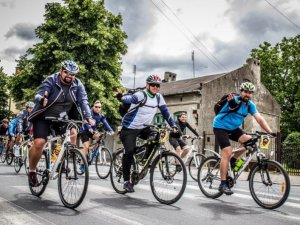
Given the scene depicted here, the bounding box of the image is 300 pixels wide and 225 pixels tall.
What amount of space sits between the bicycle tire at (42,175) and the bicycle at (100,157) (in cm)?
386

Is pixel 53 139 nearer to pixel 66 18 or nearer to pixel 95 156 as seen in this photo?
pixel 95 156

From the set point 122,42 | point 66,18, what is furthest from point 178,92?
point 66,18

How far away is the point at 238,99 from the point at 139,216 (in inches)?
113

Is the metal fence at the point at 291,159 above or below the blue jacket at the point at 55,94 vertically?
below

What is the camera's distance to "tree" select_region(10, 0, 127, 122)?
28.7 m

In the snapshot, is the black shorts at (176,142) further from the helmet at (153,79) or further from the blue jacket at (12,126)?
the blue jacket at (12,126)

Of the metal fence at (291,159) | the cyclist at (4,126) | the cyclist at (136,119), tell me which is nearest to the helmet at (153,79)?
the cyclist at (136,119)

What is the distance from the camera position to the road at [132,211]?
438cm

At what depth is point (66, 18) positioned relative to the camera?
29.1m

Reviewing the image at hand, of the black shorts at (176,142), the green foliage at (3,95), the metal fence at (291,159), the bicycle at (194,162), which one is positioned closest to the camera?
the bicycle at (194,162)

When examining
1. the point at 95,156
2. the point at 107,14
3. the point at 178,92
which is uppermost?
the point at 107,14

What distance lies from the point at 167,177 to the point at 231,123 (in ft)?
5.08

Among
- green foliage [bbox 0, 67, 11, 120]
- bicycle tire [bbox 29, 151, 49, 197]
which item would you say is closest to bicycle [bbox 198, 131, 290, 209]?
bicycle tire [bbox 29, 151, 49, 197]

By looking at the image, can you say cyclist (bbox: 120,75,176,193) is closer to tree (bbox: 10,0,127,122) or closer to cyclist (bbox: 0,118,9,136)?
cyclist (bbox: 0,118,9,136)
